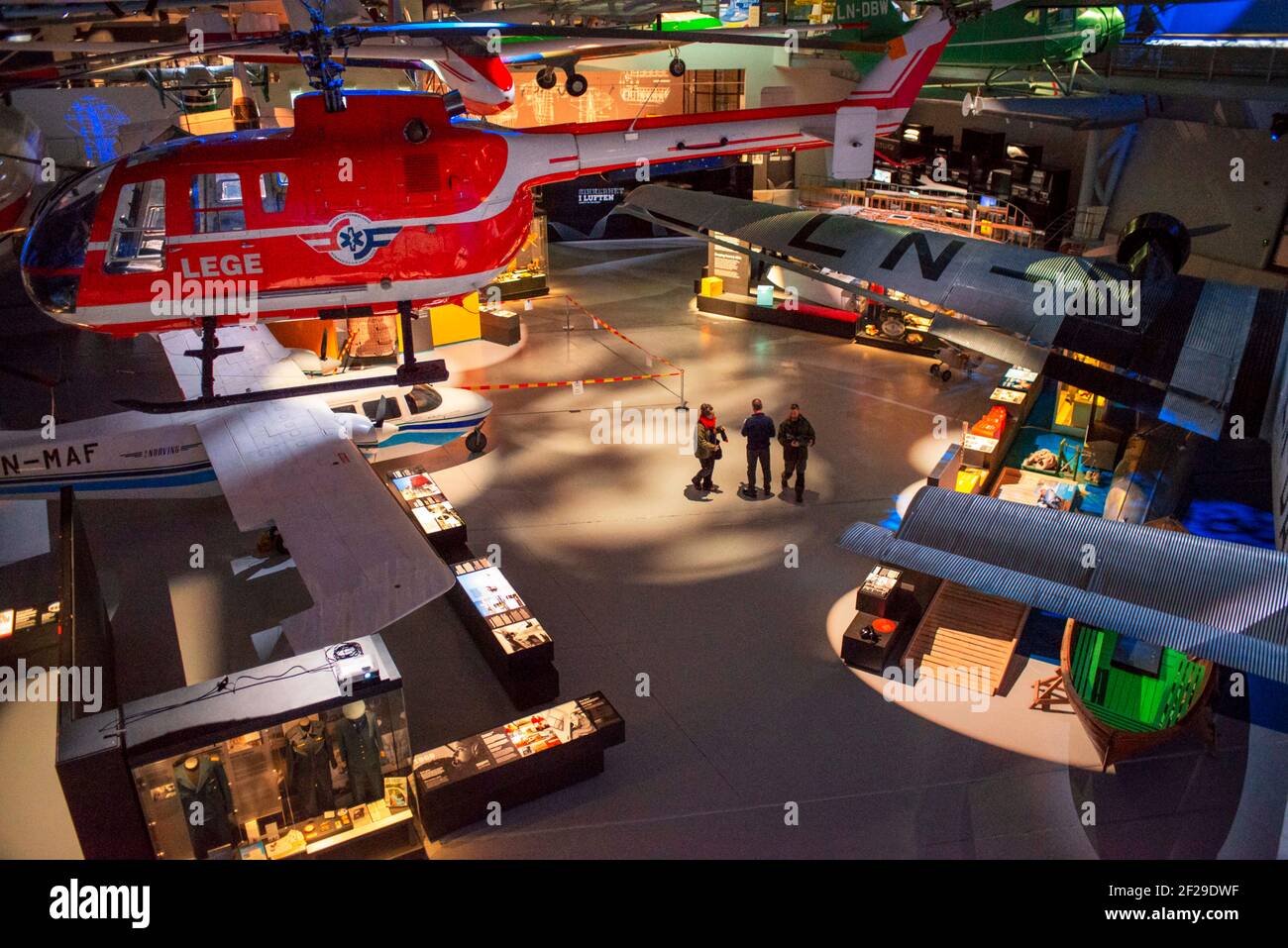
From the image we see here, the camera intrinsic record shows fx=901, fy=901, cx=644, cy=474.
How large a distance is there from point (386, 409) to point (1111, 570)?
1020 centimetres

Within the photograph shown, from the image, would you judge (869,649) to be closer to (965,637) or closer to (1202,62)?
(965,637)

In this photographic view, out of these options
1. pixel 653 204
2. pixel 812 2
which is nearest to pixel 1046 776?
pixel 653 204

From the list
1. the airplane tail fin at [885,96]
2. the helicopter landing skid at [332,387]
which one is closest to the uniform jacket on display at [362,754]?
the helicopter landing skid at [332,387]

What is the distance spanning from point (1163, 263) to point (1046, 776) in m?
5.16

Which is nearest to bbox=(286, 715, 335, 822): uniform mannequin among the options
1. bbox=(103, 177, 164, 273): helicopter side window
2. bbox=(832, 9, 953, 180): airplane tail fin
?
bbox=(103, 177, 164, 273): helicopter side window

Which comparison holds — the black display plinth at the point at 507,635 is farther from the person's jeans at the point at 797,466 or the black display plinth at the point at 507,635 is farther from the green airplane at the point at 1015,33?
the green airplane at the point at 1015,33

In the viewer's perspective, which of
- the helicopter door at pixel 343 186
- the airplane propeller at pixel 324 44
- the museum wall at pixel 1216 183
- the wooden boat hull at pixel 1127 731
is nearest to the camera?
the airplane propeller at pixel 324 44

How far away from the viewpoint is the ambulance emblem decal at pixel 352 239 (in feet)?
27.9

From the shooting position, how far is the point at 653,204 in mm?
12758

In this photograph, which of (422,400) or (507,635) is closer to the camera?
(507,635)

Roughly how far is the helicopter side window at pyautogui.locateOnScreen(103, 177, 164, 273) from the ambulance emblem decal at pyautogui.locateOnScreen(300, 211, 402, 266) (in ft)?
4.10

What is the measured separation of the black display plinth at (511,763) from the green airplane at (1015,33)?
1114 centimetres

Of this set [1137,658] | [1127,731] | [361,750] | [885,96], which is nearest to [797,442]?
[885,96]

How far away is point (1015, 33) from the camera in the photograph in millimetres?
17172
